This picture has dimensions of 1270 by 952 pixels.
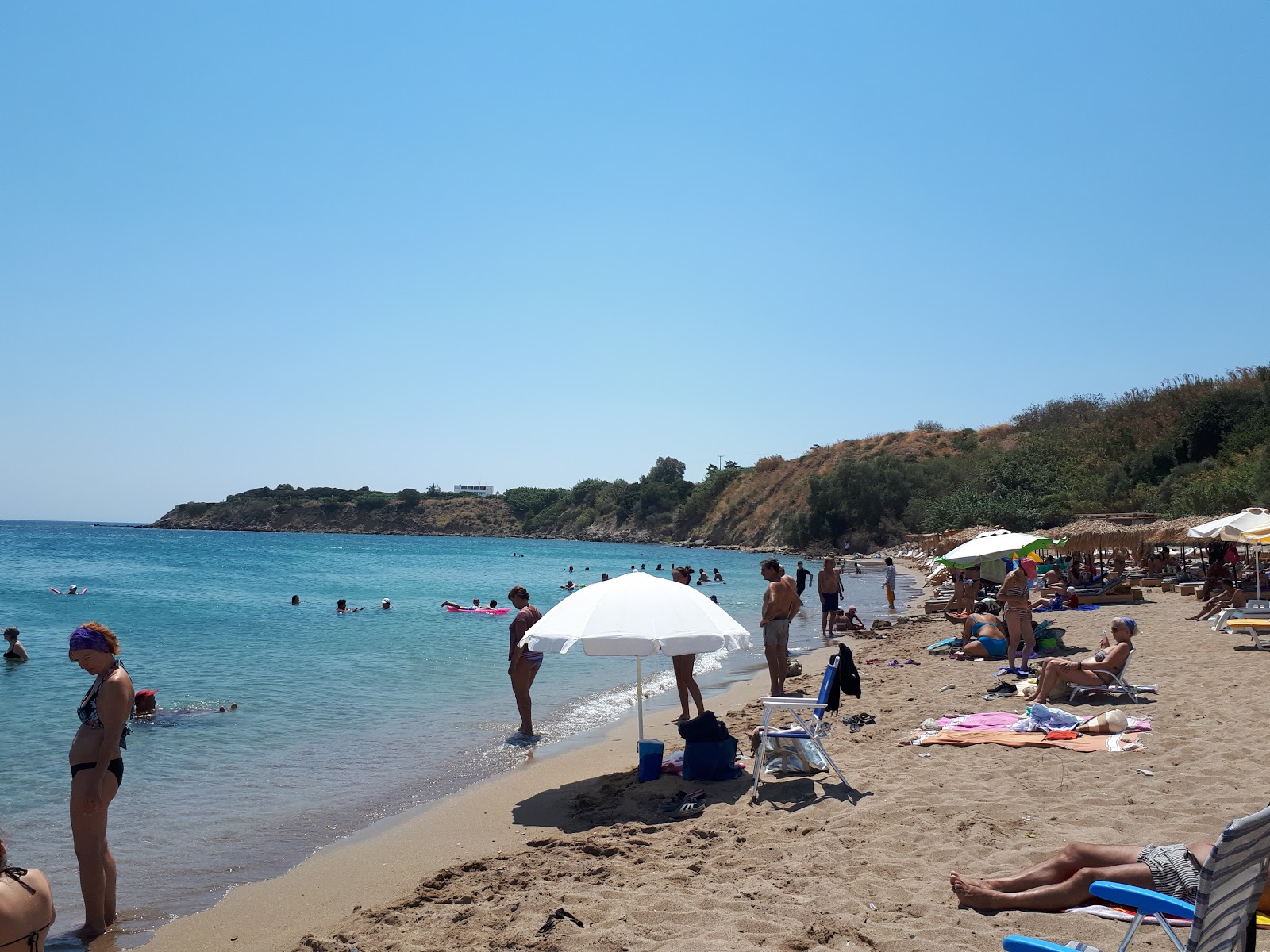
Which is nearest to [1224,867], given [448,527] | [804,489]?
[804,489]

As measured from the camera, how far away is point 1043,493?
49.2 metres

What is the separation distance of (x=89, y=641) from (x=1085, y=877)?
486cm

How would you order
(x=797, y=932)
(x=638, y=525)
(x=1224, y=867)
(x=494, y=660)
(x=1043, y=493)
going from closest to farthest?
(x=1224, y=867) < (x=797, y=932) < (x=494, y=660) < (x=1043, y=493) < (x=638, y=525)

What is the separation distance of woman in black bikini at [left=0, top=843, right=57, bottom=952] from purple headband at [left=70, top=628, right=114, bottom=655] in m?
1.62

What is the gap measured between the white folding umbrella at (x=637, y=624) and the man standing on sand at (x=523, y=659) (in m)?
2.49

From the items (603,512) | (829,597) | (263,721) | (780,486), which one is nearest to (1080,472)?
(829,597)

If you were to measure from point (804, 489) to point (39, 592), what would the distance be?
66.1m

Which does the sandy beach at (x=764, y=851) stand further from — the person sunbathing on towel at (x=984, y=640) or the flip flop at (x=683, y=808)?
the person sunbathing on towel at (x=984, y=640)

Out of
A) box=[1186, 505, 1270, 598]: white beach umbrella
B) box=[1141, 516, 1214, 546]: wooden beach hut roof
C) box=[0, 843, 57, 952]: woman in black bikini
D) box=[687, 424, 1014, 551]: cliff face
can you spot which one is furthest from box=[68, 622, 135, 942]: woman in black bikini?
box=[687, 424, 1014, 551]: cliff face

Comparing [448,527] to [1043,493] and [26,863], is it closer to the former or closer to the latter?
[1043,493]

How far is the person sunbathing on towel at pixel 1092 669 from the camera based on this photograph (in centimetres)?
854

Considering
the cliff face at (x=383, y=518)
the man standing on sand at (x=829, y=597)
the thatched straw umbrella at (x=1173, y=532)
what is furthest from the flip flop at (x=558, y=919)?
the cliff face at (x=383, y=518)

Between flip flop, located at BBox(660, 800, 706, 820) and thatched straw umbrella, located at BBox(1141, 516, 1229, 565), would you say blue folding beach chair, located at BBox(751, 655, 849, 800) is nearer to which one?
flip flop, located at BBox(660, 800, 706, 820)

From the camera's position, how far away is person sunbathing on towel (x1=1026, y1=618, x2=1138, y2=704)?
854cm
